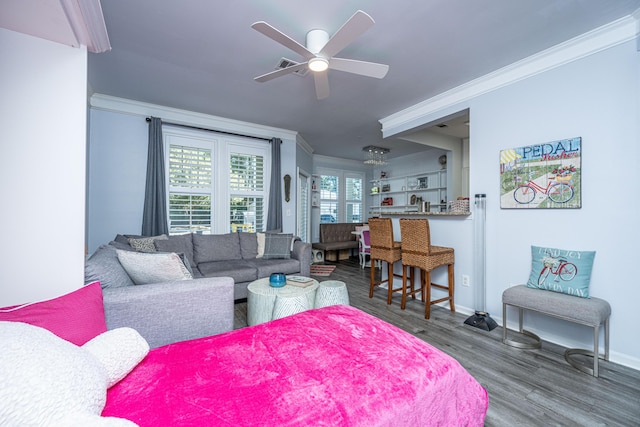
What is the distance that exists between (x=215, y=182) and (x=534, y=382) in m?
4.37

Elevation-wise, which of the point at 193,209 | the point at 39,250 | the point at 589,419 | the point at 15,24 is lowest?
the point at 589,419

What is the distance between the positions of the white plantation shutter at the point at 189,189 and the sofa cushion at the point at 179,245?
0.55m

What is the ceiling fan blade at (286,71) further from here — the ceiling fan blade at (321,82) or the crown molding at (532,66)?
the crown molding at (532,66)

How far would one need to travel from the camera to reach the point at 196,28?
7.14 feet

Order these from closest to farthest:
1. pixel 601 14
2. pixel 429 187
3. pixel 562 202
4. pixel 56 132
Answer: pixel 56 132, pixel 601 14, pixel 562 202, pixel 429 187

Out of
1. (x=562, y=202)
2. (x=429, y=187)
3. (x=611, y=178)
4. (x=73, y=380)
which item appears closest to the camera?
(x=73, y=380)

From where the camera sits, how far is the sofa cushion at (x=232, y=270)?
10.4ft

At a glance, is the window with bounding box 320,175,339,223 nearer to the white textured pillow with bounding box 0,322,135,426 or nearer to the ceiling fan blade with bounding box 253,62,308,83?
the ceiling fan blade with bounding box 253,62,308,83

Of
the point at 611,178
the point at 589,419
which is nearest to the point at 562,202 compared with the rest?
the point at 611,178

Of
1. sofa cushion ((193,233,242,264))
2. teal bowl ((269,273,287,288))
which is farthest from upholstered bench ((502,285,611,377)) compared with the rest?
sofa cushion ((193,233,242,264))

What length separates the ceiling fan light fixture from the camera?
7.04 feet

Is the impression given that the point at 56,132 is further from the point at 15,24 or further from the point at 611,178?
the point at 611,178

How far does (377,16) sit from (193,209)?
354cm

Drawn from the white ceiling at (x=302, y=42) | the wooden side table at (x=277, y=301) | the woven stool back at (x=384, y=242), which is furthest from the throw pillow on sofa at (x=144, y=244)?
the woven stool back at (x=384, y=242)
